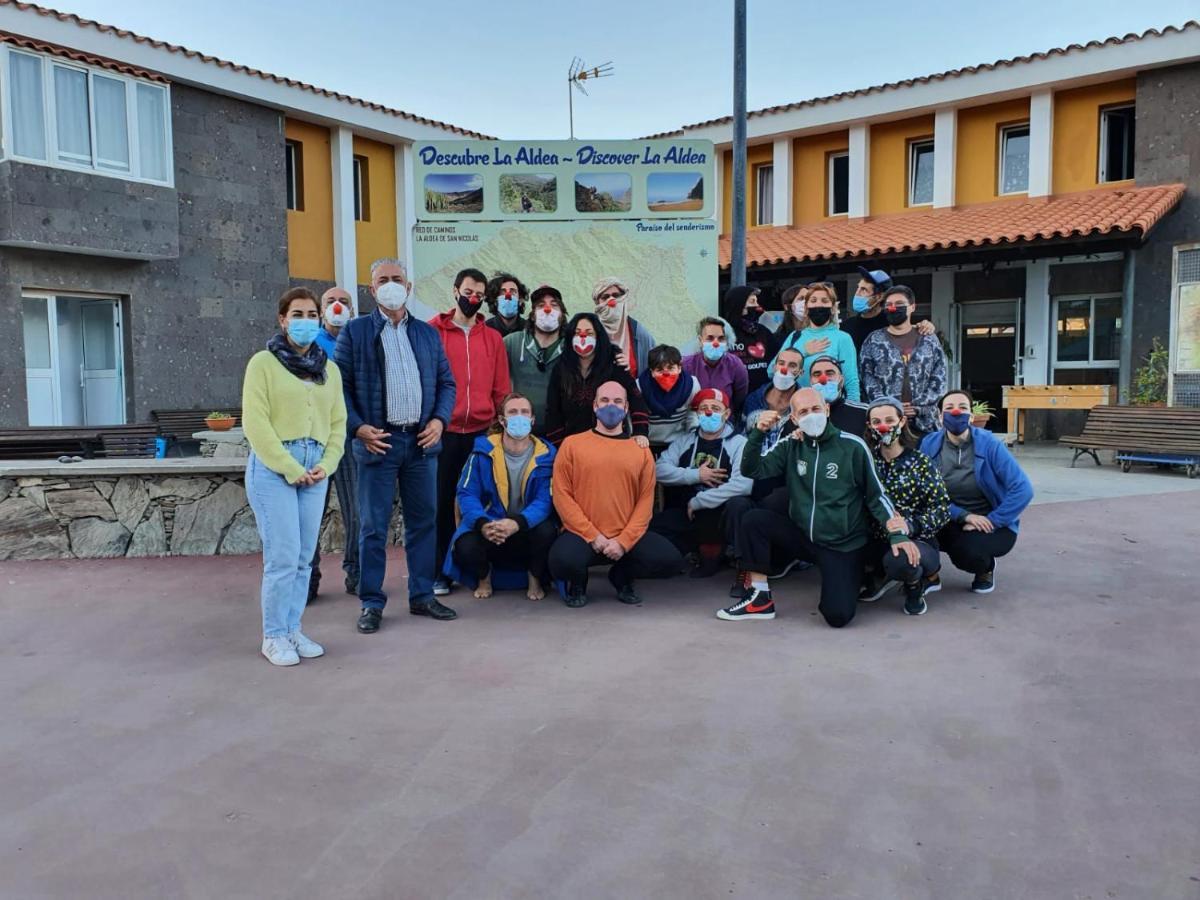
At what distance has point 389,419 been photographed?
4988 millimetres

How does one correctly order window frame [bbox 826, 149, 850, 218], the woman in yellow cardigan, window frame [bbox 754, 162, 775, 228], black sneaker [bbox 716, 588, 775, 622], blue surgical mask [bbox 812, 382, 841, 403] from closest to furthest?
the woman in yellow cardigan
black sneaker [bbox 716, 588, 775, 622]
blue surgical mask [bbox 812, 382, 841, 403]
window frame [bbox 826, 149, 850, 218]
window frame [bbox 754, 162, 775, 228]

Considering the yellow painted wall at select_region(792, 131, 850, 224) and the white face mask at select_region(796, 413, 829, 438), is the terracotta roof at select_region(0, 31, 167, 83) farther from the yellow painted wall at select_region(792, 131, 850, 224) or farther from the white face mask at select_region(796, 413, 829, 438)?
the white face mask at select_region(796, 413, 829, 438)

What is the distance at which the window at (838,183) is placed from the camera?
57.9ft

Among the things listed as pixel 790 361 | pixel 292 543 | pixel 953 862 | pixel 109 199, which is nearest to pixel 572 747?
pixel 953 862

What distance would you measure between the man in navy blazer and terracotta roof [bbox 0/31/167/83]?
988 cm

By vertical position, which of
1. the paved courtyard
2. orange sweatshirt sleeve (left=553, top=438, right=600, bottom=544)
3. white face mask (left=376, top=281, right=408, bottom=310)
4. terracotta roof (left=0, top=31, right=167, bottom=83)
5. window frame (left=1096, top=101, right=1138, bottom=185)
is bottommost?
the paved courtyard

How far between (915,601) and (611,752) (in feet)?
8.47

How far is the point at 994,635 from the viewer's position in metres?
4.70

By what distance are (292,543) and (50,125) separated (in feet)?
35.0

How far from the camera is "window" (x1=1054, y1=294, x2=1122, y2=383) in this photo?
14.9 meters

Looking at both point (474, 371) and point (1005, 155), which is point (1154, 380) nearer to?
point (1005, 155)

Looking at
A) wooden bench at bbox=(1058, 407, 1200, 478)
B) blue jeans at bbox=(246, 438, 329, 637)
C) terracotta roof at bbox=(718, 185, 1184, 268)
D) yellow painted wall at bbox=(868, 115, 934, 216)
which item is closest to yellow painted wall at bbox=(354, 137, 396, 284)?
terracotta roof at bbox=(718, 185, 1184, 268)

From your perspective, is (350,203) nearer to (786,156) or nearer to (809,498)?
(786,156)

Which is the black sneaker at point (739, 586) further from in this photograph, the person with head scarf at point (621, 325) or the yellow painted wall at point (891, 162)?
the yellow painted wall at point (891, 162)
